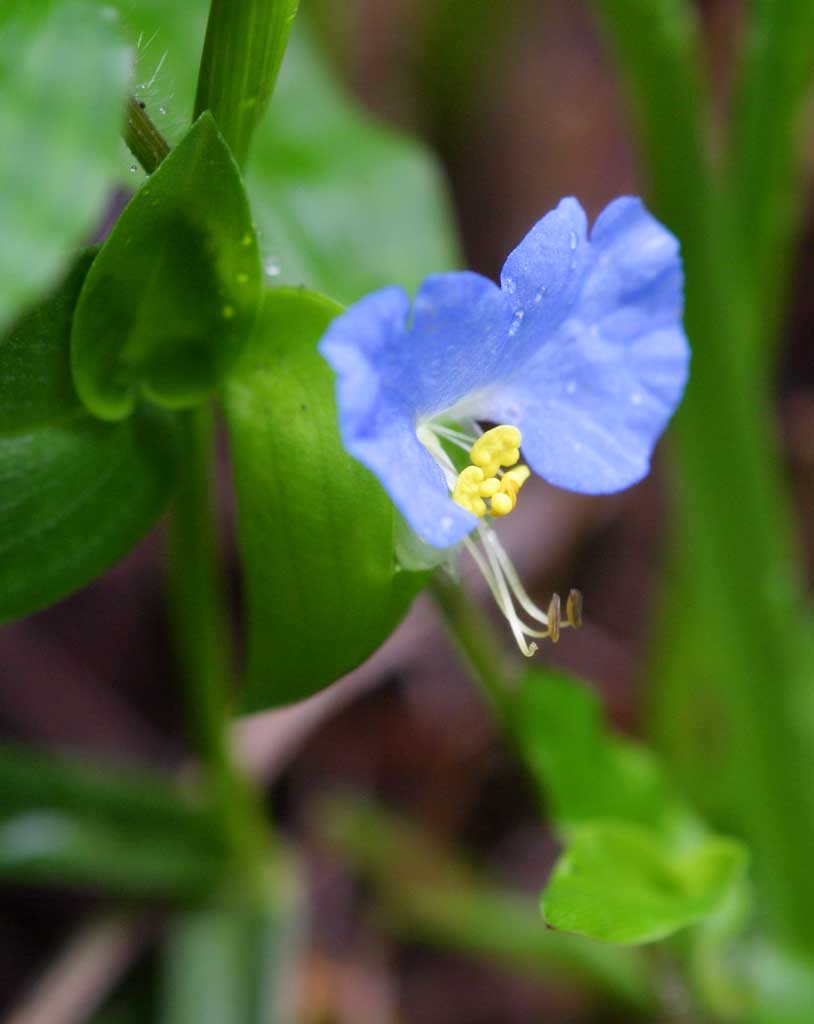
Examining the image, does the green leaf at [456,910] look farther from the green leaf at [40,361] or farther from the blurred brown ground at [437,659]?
the green leaf at [40,361]

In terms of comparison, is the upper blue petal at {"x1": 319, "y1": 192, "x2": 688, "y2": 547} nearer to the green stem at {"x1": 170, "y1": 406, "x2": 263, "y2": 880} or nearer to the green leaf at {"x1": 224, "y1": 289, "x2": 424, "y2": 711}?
the green leaf at {"x1": 224, "y1": 289, "x2": 424, "y2": 711}

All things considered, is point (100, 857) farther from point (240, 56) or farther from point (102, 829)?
point (240, 56)

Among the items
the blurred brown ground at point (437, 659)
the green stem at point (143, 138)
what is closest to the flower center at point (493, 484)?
the green stem at point (143, 138)

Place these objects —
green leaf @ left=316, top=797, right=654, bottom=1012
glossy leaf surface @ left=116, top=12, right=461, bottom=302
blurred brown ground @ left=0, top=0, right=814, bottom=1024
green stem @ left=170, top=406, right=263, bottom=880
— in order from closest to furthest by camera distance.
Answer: green stem @ left=170, top=406, right=263, bottom=880 < glossy leaf surface @ left=116, top=12, right=461, bottom=302 < green leaf @ left=316, top=797, right=654, bottom=1012 < blurred brown ground @ left=0, top=0, right=814, bottom=1024

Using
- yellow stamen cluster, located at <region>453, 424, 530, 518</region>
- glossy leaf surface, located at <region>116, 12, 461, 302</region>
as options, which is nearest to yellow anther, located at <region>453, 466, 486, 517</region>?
yellow stamen cluster, located at <region>453, 424, 530, 518</region>

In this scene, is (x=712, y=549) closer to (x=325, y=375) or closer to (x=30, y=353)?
(x=325, y=375)

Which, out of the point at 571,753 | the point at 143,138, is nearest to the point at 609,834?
the point at 571,753

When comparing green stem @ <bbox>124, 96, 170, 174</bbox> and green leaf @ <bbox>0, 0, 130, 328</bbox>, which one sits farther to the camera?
green stem @ <bbox>124, 96, 170, 174</bbox>
